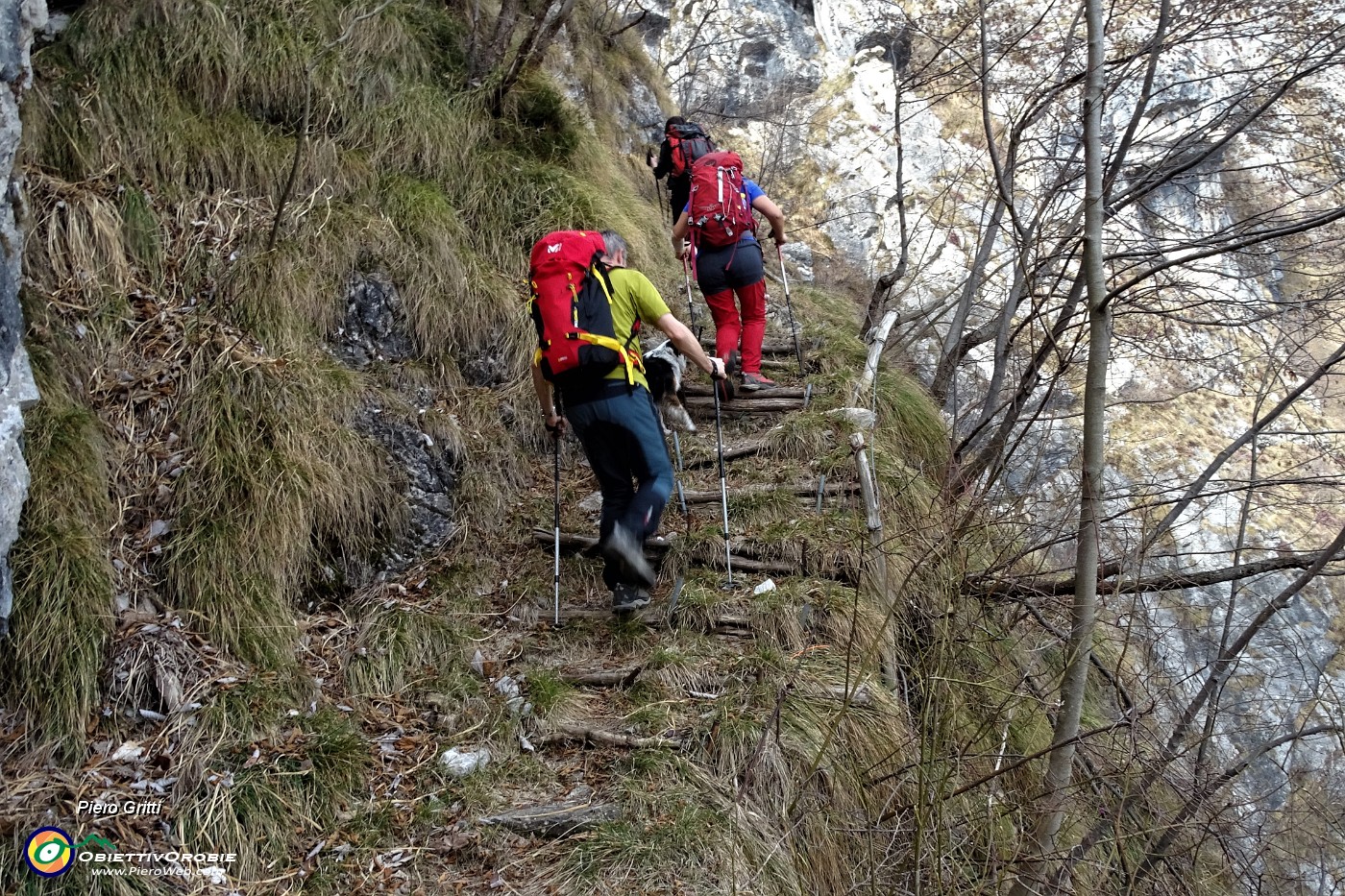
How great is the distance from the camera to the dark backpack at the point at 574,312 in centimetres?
481

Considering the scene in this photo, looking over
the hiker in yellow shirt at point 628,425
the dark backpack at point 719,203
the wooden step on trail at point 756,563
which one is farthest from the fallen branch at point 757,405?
the hiker in yellow shirt at point 628,425

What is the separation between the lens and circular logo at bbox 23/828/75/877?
3.43 m

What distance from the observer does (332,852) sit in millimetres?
3871

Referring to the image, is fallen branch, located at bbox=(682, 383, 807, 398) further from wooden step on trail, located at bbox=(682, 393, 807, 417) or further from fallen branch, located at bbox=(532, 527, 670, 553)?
fallen branch, located at bbox=(532, 527, 670, 553)

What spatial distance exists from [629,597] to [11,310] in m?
3.72

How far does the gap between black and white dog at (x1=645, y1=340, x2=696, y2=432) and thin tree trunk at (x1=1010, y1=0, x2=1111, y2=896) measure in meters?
3.53

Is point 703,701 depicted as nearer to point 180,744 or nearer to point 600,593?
point 600,593

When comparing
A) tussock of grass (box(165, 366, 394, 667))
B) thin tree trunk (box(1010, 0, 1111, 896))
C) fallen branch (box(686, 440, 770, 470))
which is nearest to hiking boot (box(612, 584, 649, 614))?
tussock of grass (box(165, 366, 394, 667))

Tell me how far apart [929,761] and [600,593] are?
10.8 feet

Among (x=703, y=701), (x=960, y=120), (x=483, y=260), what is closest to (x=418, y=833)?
(x=703, y=701)

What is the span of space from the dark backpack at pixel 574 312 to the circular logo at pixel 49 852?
125 inches

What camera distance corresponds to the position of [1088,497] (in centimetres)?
330

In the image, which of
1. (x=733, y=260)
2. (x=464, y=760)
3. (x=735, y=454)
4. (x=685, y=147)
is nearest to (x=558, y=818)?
(x=464, y=760)

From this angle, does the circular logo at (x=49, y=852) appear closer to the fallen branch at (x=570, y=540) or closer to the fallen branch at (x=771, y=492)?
the fallen branch at (x=570, y=540)
